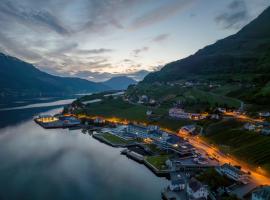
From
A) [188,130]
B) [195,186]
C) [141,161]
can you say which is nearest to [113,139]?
[141,161]

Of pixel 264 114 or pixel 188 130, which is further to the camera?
pixel 188 130

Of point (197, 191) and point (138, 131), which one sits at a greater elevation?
point (138, 131)

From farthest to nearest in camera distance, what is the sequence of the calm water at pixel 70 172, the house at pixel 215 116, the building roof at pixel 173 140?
1. the house at pixel 215 116
2. the building roof at pixel 173 140
3. the calm water at pixel 70 172

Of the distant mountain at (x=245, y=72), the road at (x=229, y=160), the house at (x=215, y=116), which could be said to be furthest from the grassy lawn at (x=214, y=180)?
the distant mountain at (x=245, y=72)

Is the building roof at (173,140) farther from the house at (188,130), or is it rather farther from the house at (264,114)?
the house at (264,114)

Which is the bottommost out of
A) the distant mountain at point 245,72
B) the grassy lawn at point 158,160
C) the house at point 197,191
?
the grassy lawn at point 158,160

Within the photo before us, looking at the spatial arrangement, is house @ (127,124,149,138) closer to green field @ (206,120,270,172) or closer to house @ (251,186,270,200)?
green field @ (206,120,270,172)

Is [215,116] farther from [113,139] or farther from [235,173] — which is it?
[235,173]
